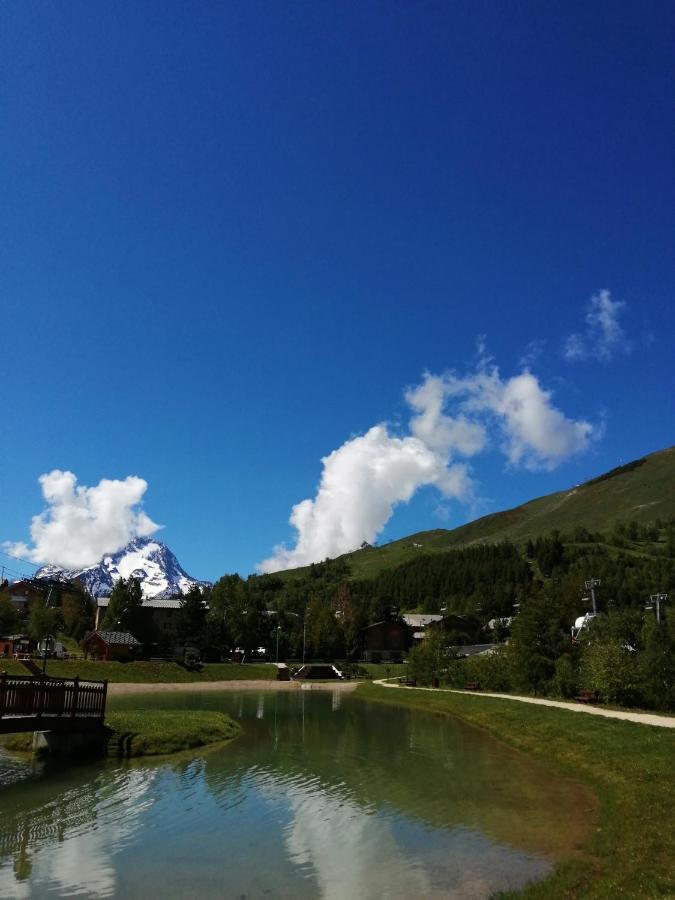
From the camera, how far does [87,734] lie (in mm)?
31797

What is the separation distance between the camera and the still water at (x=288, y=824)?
1520 centimetres

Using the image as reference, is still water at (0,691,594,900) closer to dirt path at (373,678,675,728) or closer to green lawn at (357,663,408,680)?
dirt path at (373,678,675,728)

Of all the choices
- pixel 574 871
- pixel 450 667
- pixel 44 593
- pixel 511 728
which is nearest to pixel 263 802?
pixel 574 871

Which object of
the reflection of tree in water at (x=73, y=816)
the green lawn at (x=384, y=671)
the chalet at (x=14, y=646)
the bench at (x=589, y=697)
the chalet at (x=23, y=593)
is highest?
the chalet at (x=23, y=593)

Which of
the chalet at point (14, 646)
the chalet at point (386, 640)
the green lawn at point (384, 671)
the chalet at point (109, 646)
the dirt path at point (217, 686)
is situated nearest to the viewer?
the dirt path at point (217, 686)

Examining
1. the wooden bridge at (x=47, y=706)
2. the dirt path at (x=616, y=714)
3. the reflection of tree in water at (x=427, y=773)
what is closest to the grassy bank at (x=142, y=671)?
the reflection of tree in water at (x=427, y=773)

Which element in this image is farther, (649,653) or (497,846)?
(649,653)

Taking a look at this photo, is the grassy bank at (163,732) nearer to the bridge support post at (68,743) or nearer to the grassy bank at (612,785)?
the bridge support post at (68,743)

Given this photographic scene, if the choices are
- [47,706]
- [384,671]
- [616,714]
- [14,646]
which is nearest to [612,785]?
[616,714]

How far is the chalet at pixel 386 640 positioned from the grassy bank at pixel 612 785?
4669 inches

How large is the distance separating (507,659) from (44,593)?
16007 centimetres

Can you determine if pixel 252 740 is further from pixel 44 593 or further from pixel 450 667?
pixel 44 593

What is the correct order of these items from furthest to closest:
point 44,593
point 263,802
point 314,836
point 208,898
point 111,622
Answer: point 44,593 → point 111,622 → point 263,802 → point 314,836 → point 208,898

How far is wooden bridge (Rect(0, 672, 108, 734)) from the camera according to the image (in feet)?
92.2
